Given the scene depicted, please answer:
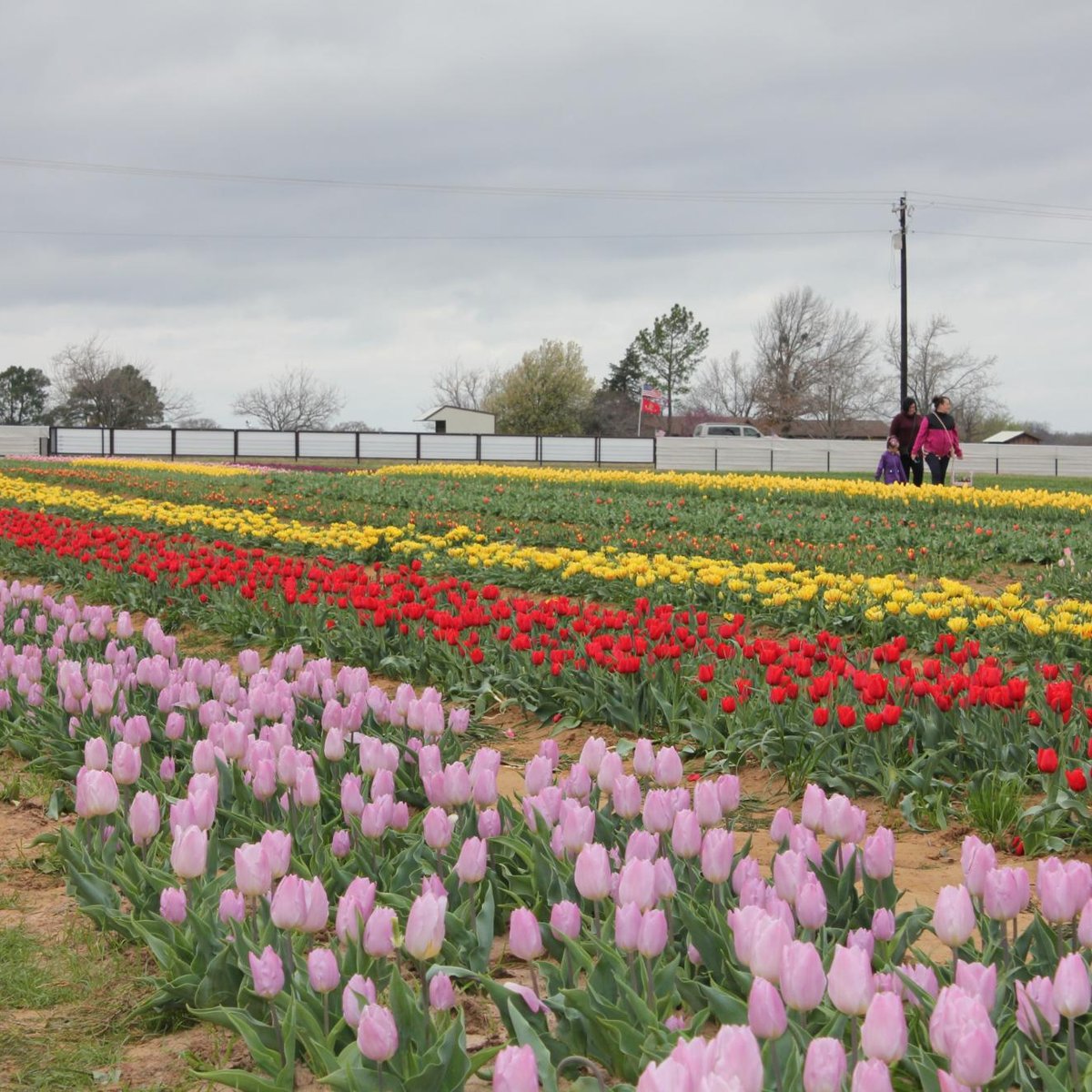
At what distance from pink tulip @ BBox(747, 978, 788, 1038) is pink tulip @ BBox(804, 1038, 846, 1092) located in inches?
5.0

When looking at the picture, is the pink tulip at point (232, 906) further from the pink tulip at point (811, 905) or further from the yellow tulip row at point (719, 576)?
the yellow tulip row at point (719, 576)

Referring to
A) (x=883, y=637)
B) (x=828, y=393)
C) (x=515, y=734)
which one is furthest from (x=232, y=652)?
(x=828, y=393)

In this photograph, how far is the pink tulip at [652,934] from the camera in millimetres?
2160

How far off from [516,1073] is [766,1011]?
39cm

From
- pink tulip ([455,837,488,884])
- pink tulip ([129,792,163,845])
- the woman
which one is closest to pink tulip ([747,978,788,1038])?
pink tulip ([455,837,488,884])

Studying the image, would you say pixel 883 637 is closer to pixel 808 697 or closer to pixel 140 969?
pixel 808 697

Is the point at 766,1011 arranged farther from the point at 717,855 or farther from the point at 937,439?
the point at 937,439

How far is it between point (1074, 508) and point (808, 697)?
443 inches

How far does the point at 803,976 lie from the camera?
1869 mm

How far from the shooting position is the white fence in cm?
4141

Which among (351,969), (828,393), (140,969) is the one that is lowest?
(140,969)

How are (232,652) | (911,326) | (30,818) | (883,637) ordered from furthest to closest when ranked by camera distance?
1. (911,326)
2. (232,652)
3. (883,637)
4. (30,818)

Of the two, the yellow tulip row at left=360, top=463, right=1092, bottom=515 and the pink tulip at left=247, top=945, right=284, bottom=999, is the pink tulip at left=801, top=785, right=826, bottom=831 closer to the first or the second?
the pink tulip at left=247, top=945, right=284, bottom=999

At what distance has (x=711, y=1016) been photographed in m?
2.58
